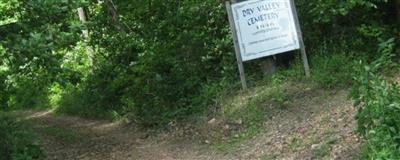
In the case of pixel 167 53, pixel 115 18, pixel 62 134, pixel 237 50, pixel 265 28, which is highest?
pixel 115 18

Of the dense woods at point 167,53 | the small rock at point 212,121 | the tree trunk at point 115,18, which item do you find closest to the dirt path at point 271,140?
the small rock at point 212,121

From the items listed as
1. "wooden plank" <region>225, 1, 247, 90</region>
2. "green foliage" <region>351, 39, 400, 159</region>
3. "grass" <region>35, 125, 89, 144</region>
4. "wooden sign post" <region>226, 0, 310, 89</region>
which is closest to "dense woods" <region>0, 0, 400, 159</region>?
"green foliage" <region>351, 39, 400, 159</region>

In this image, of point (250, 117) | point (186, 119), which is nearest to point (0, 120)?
point (186, 119)

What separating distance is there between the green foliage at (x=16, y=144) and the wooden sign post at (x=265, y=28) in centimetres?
402

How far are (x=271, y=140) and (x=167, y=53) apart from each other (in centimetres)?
473

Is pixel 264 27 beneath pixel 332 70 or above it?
above

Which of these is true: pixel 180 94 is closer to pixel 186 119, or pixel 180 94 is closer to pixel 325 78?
pixel 186 119

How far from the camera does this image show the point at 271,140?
27.7 ft

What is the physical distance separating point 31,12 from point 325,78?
4957 millimetres

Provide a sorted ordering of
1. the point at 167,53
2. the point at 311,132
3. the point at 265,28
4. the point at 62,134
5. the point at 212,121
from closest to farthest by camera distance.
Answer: the point at 311,132, the point at 212,121, the point at 265,28, the point at 167,53, the point at 62,134

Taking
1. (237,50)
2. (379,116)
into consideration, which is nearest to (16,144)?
(237,50)

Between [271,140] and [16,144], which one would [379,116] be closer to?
[271,140]

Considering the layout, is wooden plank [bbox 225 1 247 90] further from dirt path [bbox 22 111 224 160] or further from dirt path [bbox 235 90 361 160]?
dirt path [bbox 22 111 224 160]

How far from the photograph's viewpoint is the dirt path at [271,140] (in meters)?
7.43
